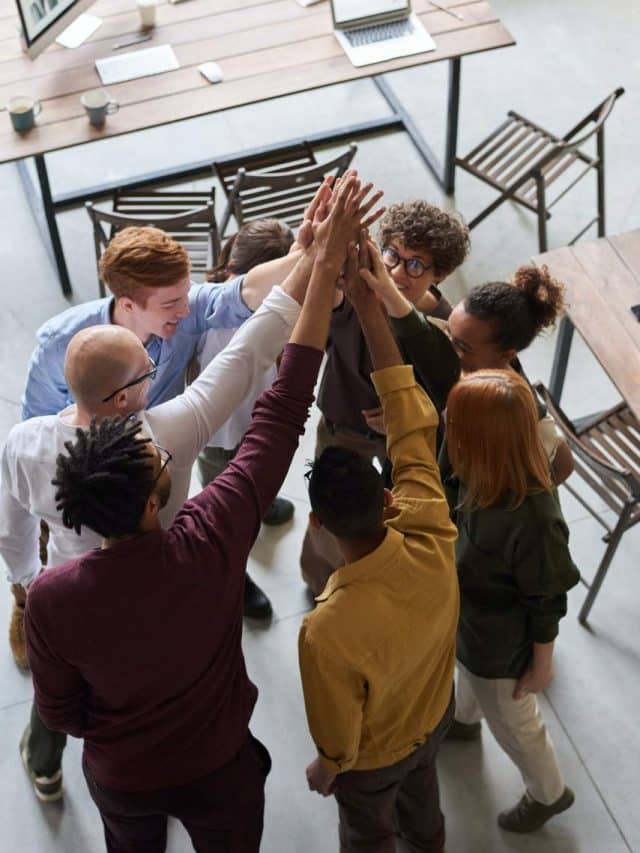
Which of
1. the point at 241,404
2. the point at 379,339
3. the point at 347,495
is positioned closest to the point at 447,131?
the point at 241,404

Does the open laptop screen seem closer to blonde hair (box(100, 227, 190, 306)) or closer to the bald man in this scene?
blonde hair (box(100, 227, 190, 306))

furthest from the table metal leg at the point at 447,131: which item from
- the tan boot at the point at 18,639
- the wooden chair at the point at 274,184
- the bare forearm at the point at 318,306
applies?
the tan boot at the point at 18,639

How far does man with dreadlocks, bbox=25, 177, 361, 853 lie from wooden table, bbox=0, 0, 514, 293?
2394 millimetres

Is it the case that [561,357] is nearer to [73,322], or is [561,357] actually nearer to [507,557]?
[507,557]

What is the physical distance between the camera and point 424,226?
2.69 metres

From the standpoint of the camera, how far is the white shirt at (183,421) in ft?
7.46

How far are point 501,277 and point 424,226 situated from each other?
6.63 feet

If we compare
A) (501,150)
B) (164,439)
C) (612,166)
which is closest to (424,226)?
(164,439)

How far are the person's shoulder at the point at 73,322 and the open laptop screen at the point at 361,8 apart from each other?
Answer: 2.51 m

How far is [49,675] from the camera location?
198 centimetres

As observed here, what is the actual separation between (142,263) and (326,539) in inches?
40.2

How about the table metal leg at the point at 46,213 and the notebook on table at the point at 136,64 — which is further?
the notebook on table at the point at 136,64

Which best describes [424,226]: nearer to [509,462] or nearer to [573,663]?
[509,462]

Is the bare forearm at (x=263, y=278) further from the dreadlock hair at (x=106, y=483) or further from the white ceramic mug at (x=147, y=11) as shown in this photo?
the white ceramic mug at (x=147, y=11)
